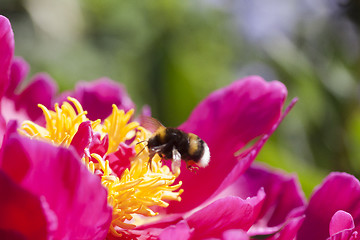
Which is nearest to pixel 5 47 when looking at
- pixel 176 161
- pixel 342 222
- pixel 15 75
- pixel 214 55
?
pixel 15 75

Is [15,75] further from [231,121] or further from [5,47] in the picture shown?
[231,121]

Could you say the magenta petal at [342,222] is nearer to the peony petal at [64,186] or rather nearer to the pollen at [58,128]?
the peony petal at [64,186]

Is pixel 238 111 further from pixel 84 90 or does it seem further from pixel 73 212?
pixel 73 212

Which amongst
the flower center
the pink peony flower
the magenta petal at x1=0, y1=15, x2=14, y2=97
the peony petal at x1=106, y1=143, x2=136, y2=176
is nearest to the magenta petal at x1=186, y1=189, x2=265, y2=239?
the pink peony flower

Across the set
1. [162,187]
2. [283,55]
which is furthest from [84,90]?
[283,55]

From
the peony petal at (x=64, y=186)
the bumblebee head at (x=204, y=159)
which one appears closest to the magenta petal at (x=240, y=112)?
the bumblebee head at (x=204, y=159)

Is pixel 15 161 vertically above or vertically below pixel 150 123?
above

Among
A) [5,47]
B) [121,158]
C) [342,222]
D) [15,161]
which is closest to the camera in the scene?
[15,161]
